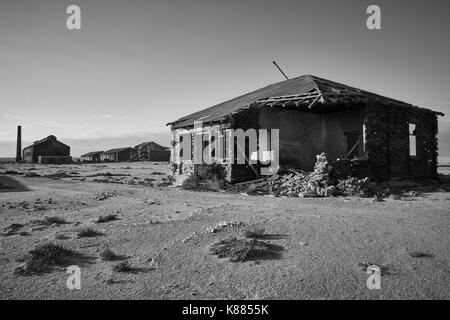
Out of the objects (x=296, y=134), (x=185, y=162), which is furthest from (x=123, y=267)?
(x=185, y=162)

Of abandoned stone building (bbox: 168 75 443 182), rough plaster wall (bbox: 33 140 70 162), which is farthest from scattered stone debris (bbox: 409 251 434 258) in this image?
rough plaster wall (bbox: 33 140 70 162)

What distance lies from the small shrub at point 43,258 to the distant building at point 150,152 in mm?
46945

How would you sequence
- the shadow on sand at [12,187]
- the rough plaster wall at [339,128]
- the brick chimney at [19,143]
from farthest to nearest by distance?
the brick chimney at [19,143], the rough plaster wall at [339,128], the shadow on sand at [12,187]

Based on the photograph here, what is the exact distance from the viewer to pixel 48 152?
51.0m

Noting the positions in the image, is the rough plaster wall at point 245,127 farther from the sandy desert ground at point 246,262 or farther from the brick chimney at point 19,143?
the brick chimney at point 19,143

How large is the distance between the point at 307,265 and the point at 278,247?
2.67ft

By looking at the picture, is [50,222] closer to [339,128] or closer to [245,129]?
[245,129]

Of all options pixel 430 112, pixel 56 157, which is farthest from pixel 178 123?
pixel 56 157

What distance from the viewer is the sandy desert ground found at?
3779 mm

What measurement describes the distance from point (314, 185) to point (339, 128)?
644cm

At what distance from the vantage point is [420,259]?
446 centimetres

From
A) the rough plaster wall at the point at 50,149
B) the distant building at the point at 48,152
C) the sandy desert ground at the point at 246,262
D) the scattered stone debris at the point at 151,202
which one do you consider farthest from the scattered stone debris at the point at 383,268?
the rough plaster wall at the point at 50,149

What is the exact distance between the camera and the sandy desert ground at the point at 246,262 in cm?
378
